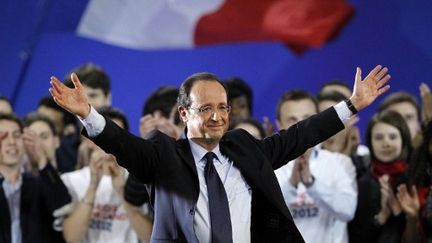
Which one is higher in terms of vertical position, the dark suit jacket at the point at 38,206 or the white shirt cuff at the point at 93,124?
the dark suit jacket at the point at 38,206

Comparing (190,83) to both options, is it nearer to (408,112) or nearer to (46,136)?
(46,136)

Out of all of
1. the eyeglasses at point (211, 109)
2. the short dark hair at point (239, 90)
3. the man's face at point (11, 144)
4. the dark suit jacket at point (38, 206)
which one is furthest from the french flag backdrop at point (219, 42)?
the eyeglasses at point (211, 109)

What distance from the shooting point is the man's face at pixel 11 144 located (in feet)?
17.5

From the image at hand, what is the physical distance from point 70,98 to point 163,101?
2.13 meters

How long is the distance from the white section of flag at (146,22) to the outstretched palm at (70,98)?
3.61 metres

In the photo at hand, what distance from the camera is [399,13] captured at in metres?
7.30

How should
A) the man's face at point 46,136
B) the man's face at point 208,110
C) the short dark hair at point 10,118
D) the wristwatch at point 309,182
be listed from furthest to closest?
1. the man's face at point 46,136
2. the short dark hair at point 10,118
3. the wristwatch at point 309,182
4. the man's face at point 208,110

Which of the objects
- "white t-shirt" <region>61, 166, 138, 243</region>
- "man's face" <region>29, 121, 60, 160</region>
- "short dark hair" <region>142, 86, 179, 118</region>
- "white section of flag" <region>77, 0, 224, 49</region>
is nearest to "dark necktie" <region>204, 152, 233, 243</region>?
"white t-shirt" <region>61, 166, 138, 243</region>

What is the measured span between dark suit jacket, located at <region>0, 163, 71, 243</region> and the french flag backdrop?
1.97 metres

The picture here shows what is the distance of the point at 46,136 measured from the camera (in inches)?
227

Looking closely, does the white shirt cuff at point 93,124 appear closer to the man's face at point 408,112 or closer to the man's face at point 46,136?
the man's face at point 46,136

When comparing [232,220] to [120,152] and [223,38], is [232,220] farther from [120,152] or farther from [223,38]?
[223,38]

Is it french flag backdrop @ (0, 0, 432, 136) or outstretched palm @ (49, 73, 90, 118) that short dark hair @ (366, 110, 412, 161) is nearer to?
french flag backdrop @ (0, 0, 432, 136)

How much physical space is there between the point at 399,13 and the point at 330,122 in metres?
3.59
